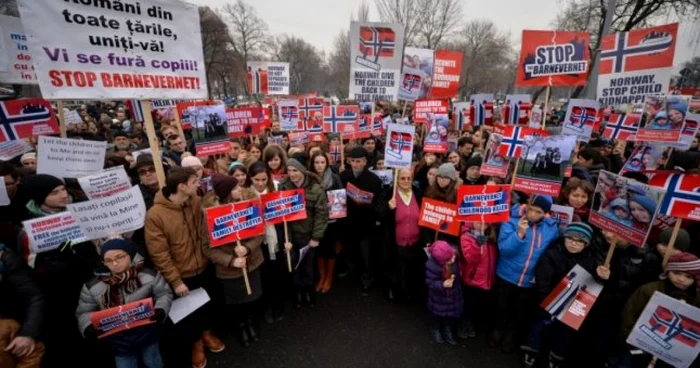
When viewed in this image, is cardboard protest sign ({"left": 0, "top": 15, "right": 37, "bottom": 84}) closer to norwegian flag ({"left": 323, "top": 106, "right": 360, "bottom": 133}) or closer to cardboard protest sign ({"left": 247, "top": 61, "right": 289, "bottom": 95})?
norwegian flag ({"left": 323, "top": 106, "right": 360, "bottom": 133})

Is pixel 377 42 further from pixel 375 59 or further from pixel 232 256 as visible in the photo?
pixel 232 256

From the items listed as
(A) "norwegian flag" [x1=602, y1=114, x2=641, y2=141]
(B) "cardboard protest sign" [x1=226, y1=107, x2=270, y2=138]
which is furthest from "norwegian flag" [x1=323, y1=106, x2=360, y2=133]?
(A) "norwegian flag" [x1=602, y1=114, x2=641, y2=141]

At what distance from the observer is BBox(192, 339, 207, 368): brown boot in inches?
135

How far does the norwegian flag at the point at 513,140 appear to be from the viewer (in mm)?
4027

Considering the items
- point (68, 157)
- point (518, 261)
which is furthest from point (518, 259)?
point (68, 157)

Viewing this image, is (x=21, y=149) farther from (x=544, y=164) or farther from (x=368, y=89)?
(x=544, y=164)

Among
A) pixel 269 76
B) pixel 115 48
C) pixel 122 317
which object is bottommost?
pixel 122 317

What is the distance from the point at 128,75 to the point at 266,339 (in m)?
3.20

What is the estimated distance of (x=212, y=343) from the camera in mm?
3635

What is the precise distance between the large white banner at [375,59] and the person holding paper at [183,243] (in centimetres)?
364

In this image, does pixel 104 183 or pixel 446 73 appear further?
pixel 446 73

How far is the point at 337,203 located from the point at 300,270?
1.04 m

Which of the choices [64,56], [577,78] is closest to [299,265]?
[64,56]

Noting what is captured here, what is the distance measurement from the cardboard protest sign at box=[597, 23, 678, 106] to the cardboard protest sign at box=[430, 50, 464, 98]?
335 centimetres
